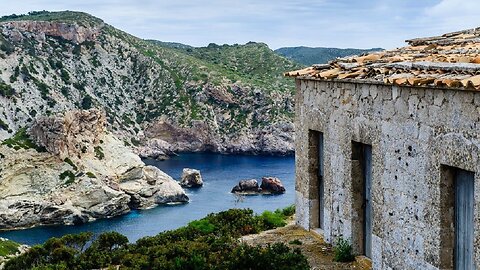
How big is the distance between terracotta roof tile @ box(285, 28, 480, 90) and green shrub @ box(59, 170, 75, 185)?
50.8 meters

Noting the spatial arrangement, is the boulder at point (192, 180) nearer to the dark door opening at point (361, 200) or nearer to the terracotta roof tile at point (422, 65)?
the terracotta roof tile at point (422, 65)

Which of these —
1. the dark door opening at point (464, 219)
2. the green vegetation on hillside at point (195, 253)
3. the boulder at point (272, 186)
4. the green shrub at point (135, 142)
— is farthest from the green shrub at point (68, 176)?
the dark door opening at point (464, 219)

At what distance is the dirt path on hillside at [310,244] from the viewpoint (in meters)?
11.9

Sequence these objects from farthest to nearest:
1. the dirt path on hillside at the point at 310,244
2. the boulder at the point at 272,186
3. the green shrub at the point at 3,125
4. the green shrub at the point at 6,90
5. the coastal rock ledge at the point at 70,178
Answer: the green shrub at the point at 6,90 < the green shrub at the point at 3,125 < the boulder at the point at 272,186 < the coastal rock ledge at the point at 70,178 < the dirt path on hillside at the point at 310,244

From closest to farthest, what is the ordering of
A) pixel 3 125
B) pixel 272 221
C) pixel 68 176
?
pixel 272 221 < pixel 68 176 < pixel 3 125

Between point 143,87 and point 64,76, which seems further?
point 143,87

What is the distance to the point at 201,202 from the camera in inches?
2591

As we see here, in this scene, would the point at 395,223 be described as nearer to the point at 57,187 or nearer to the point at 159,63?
the point at 57,187

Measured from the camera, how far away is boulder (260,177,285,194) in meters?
69.0

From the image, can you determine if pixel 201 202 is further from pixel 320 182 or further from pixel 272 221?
pixel 320 182

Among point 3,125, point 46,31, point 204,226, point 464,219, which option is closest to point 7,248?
point 204,226

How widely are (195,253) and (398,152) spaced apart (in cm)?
423

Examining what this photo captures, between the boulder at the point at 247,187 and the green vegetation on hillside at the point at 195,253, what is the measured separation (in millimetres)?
47757

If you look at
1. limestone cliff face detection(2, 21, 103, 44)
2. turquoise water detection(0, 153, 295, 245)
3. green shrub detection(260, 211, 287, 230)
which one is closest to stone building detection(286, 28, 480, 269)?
green shrub detection(260, 211, 287, 230)
